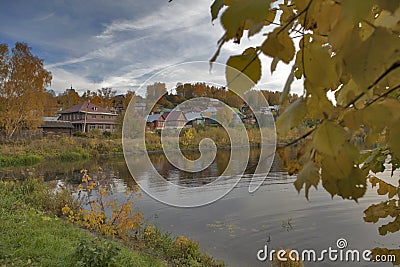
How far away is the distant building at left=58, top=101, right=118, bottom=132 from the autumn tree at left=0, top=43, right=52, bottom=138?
10675mm

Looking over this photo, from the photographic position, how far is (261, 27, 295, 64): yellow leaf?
0.31m

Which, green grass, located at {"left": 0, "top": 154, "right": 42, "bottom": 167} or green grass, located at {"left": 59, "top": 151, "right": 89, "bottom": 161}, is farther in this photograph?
green grass, located at {"left": 59, "top": 151, "right": 89, "bottom": 161}

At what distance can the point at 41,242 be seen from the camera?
3.61 m

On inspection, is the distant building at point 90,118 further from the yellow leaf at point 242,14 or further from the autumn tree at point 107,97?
the yellow leaf at point 242,14

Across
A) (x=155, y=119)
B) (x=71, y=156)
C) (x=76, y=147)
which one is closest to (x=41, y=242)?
(x=155, y=119)

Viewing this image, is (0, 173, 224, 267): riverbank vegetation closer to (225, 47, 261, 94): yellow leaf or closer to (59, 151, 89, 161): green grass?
(225, 47, 261, 94): yellow leaf

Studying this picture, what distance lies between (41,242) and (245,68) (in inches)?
159

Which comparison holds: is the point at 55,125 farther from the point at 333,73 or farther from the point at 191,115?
the point at 333,73

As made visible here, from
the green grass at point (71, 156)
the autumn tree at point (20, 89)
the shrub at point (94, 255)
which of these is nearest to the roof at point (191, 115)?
the shrub at point (94, 255)

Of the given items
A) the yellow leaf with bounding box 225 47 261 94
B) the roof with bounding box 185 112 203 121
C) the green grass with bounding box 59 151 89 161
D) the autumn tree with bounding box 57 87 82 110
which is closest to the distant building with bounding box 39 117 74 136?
the green grass with bounding box 59 151 89 161

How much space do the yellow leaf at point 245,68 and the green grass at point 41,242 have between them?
123 inches

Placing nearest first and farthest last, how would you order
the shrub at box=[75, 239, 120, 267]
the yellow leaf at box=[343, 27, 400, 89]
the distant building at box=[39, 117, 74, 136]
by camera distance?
the yellow leaf at box=[343, 27, 400, 89] < the shrub at box=[75, 239, 120, 267] < the distant building at box=[39, 117, 74, 136]

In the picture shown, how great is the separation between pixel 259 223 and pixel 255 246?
1142mm

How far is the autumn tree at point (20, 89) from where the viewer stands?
1930 cm
